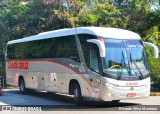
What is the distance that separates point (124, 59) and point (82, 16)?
617 inches

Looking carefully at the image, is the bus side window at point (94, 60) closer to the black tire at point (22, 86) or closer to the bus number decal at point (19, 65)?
the bus number decal at point (19, 65)

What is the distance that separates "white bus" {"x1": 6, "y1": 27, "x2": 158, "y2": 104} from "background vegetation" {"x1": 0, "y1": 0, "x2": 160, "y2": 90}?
37.7 feet

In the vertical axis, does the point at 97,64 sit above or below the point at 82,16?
below

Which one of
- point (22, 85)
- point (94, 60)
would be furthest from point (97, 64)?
point (22, 85)

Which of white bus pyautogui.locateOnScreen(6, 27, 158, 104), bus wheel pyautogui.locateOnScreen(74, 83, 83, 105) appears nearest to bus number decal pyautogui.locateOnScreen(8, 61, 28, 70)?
white bus pyautogui.locateOnScreen(6, 27, 158, 104)

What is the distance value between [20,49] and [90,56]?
27.8 ft

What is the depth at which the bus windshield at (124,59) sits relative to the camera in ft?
47.4

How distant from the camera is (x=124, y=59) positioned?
48.2 feet

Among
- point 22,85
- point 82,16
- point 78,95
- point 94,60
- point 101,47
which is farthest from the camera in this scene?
point 82,16

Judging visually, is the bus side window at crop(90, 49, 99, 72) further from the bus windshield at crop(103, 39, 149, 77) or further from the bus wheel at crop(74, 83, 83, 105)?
the bus wheel at crop(74, 83, 83, 105)

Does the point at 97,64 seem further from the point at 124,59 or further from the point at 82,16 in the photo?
the point at 82,16

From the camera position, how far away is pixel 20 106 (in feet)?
49.6

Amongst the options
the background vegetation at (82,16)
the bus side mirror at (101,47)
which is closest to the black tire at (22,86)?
the background vegetation at (82,16)

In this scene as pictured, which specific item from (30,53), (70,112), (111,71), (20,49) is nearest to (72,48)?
(111,71)
